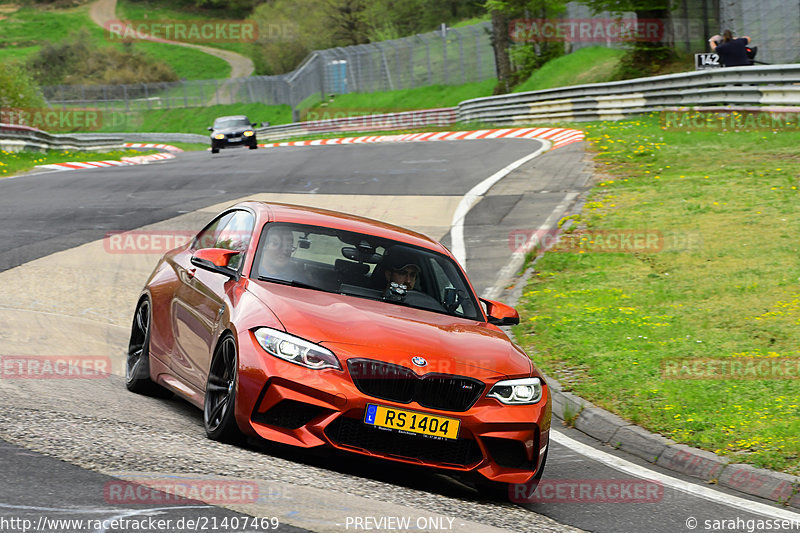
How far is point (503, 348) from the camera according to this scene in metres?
6.38

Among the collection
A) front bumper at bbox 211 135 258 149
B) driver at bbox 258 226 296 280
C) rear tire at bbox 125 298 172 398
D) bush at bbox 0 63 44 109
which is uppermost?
bush at bbox 0 63 44 109

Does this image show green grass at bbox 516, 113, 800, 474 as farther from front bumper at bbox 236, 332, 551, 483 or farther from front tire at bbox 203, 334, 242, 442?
front tire at bbox 203, 334, 242, 442

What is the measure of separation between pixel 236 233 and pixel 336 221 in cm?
74

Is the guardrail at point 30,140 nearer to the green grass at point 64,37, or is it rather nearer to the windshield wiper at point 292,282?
the windshield wiper at point 292,282

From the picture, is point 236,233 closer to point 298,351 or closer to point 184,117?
point 298,351

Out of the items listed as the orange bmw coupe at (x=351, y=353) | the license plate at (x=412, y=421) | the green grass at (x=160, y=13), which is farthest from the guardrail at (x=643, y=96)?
the green grass at (x=160, y=13)

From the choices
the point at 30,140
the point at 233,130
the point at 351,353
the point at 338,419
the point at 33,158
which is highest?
the point at 30,140

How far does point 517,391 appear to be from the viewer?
6031 millimetres

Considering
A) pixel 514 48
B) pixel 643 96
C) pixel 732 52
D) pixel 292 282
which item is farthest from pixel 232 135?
pixel 292 282

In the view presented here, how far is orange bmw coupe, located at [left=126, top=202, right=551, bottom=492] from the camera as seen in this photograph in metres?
5.62

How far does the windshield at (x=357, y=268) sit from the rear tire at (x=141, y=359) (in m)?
1.42

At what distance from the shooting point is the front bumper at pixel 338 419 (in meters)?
5.57

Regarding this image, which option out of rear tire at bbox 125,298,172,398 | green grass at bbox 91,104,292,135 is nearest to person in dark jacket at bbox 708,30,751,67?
rear tire at bbox 125,298,172,398

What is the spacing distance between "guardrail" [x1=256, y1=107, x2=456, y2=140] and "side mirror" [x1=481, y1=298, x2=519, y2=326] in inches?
1473
